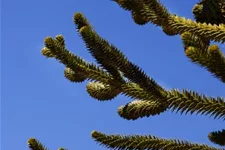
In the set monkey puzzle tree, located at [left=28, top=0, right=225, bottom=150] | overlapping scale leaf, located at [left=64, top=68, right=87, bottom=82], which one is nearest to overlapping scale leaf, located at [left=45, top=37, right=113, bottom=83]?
monkey puzzle tree, located at [left=28, top=0, right=225, bottom=150]

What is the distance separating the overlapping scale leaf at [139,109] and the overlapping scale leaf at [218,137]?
0.60 metres

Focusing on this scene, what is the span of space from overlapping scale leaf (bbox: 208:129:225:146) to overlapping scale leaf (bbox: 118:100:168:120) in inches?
23.6

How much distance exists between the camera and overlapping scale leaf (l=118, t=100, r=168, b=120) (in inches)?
239

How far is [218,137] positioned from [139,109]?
3.18ft

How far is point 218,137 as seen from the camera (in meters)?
5.75

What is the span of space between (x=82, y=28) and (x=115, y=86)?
67 centimetres

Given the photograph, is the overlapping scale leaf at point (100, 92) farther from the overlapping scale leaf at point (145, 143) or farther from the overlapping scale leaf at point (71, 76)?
the overlapping scale leaf at point (145, 143)

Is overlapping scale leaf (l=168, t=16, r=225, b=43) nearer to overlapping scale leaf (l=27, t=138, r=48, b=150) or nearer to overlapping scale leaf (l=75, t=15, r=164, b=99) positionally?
overlapping scale leaf (l=75, t=15, r=164, b=99)

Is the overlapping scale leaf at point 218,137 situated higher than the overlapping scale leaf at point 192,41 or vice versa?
the overlapping scale leaf at point 192,41

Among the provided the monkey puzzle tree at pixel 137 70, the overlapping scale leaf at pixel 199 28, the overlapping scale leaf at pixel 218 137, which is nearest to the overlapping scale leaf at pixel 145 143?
the monkey puzzle tree at pixel 137 70

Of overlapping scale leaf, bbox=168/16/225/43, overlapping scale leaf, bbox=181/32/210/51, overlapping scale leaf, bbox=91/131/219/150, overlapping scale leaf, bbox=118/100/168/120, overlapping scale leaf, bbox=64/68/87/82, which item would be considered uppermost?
overlapping scale leaf, bbox=64/68/87/82

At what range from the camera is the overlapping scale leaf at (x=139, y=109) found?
6.06 m

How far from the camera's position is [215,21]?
→ 5930 mm

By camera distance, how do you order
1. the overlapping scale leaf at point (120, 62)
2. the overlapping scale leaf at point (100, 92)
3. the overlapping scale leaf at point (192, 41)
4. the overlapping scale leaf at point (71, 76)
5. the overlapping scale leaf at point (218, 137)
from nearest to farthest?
the overlapping scale leaf at point (192, 41), the overlapping scale leaf at point (120, 62), the overlapping scale leaf at point (218, 137), the overlapping scale leaf at point (100, 92), the overlapping scale leaf at point (71, 76)
